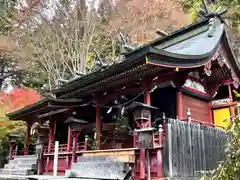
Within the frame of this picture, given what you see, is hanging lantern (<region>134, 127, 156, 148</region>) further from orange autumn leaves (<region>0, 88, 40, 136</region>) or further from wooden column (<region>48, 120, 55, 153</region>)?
orange autumn leaves (<region>0, 88, 40, 136</region>)

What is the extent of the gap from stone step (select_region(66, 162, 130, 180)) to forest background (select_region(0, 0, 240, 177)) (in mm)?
11151

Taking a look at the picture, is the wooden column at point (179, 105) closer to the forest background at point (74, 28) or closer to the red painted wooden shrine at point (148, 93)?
the red painted wooden shrine at point (148, 93)

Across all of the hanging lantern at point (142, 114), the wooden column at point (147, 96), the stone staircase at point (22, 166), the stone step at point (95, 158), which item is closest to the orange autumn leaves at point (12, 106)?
the stone staircase at point (22, 166)

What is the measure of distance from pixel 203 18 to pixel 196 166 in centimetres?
676

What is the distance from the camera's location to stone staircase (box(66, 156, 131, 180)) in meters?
7.00

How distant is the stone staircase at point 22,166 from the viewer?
36.1 ft

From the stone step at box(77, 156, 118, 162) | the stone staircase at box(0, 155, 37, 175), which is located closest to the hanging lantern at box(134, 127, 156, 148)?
the stone step at box(77, 156, 118, 162)

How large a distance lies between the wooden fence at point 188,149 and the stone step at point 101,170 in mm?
1164

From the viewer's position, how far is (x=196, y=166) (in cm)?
709

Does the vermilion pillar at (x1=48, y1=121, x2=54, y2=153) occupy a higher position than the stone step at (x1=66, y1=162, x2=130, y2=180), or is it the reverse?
the vermilion pillar at (x1=48, y1=121, x2=54, y2=153)

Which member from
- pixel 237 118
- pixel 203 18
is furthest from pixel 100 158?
pixel 203 18

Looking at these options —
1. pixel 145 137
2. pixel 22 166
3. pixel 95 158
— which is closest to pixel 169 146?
pixel 145 137

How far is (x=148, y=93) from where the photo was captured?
805cm

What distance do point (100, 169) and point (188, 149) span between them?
2.51 meters
